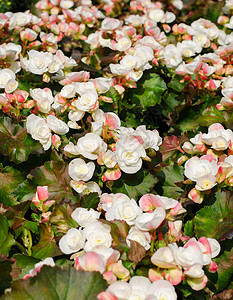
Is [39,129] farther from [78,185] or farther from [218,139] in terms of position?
[218,139]

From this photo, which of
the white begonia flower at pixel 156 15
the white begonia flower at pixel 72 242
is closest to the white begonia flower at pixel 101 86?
the white begonia flower at pixel 72 242

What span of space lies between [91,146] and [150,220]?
1.62 feet

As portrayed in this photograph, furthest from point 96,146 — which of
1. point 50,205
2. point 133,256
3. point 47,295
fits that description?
point 47,295

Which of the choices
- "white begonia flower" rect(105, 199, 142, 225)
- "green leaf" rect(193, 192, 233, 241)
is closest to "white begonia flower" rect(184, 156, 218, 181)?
"green leaf" rect(193, 192, 233, 241)

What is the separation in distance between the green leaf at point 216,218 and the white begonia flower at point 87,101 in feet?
2.22

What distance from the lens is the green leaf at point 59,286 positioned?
102cm

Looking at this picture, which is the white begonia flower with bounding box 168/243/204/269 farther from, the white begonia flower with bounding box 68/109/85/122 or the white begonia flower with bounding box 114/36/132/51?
the white begonia flower with bounding box 114/36/132/51

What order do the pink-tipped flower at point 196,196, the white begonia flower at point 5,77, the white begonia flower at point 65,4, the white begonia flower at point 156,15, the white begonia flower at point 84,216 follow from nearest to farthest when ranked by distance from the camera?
the white begonia flower at point 84,216
the pink-tipped flower at point 196,196
the white begonia flower at point 5,77
the white begonia flower at point 156,15
the white begonia flower at point 65,4

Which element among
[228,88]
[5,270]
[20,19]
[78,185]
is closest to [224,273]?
[78,185]

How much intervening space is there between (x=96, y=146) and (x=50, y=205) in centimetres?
30

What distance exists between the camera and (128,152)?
1.48 metres

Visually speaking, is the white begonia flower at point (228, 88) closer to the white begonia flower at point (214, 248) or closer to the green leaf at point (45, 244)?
the white begonia flower at point (214, 248)

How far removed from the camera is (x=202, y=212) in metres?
1.43

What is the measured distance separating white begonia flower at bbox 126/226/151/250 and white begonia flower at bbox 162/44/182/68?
1416 mm
